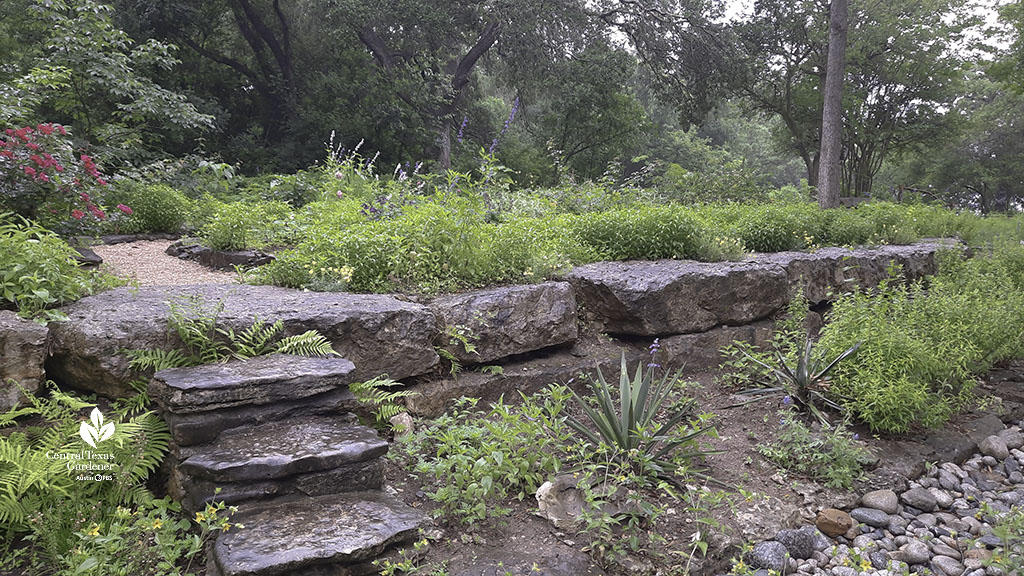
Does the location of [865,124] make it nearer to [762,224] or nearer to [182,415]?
[762,224]

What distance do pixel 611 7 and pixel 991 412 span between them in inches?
534

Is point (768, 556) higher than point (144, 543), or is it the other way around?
point (144, 543)

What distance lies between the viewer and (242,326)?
270 centimetres

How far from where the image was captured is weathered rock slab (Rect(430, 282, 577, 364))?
3.53 m

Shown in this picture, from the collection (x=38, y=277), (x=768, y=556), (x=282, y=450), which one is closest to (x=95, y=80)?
(x=38, y=277)

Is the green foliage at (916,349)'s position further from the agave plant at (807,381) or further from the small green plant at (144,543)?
the small green plant at (144,543)

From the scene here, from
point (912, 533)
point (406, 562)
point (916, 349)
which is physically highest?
point (916, 349)

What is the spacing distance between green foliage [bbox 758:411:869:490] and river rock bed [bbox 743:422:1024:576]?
0.50 ft

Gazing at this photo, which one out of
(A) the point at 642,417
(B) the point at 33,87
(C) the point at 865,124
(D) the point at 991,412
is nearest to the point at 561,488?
(A) the point at 642,417

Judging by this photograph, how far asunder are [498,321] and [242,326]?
5.05 feet

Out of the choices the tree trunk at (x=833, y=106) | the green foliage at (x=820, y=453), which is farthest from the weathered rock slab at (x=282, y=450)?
the tree trunk at (x=833, y=106)

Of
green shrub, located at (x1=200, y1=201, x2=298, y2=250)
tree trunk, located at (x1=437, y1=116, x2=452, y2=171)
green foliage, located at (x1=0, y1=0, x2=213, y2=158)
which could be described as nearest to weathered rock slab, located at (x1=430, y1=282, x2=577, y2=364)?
green shrub, located at (x1=200, y1=201, x2=298, y2=250)

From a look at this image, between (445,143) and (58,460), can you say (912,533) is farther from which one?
(445,143)

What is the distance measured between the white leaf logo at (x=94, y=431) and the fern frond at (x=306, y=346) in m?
0.73
